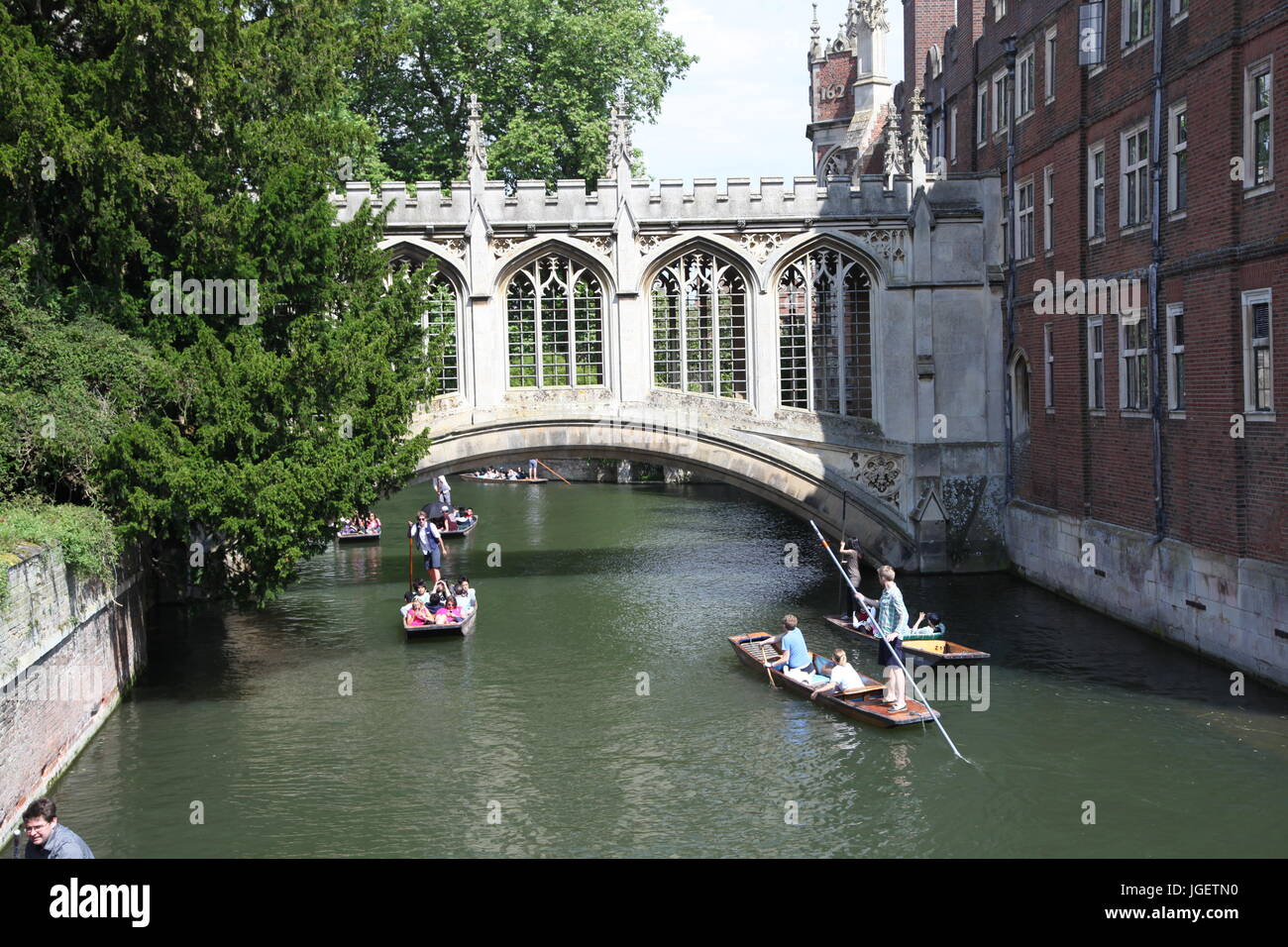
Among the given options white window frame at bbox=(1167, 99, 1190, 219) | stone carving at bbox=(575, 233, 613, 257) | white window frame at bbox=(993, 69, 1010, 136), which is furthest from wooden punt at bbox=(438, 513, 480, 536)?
white window frame at bbox=(1167, 99, 1190, 219)

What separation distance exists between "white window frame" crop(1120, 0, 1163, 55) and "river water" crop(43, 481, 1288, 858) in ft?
26.3

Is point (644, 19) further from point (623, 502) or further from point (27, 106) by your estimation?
point (27, 106)

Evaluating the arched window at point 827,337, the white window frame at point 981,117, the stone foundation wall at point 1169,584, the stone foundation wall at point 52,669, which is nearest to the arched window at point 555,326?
the arched window at point 827,337

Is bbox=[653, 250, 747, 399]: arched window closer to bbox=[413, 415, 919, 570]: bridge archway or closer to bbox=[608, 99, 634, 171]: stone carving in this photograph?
bbox=[413, 415, 919, 570]: bridge archway

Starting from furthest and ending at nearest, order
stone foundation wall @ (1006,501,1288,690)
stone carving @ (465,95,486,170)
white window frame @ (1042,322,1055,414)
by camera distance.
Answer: stone carving @ (465,95,486,170), white window frame @ (1042,322,1055,414), stone foundation wall @ (1006,501,1288,690)

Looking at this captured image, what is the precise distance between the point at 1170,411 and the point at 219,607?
49.8 feet

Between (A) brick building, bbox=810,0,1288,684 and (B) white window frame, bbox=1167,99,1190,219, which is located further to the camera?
(B) white window frame, bbox=1167,99,1190,219

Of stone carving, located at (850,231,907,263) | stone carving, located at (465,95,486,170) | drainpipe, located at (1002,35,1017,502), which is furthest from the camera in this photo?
stone carving, located at (850,231,907,263)

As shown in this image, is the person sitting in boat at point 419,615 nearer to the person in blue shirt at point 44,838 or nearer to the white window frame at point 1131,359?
the white window frame at point 1131,359

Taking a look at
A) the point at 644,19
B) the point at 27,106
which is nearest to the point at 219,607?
the point at 27,106

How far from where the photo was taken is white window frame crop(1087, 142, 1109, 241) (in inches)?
768

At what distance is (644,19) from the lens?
3247 cm

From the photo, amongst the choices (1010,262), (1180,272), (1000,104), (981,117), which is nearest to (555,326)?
(1010,262)

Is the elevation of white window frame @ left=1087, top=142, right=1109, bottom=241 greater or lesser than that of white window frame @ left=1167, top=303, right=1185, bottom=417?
greater
